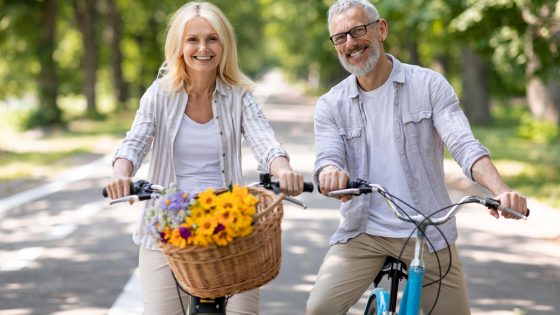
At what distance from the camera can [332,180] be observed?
130 inches

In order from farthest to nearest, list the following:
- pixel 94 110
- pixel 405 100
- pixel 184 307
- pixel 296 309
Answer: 1. pixel 94 110
2. pixel 296 309
3. pixel 405 100
4. pixel 184 307

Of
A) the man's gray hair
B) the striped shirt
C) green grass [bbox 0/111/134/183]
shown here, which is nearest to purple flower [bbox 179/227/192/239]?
the striped shirt

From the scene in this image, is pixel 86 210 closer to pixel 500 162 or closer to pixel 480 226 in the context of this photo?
pixel 480 226

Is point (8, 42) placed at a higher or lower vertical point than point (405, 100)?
higher

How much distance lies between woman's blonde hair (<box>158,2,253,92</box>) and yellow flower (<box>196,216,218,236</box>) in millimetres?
1016

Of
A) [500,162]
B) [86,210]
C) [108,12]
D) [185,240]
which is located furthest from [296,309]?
[108,12]

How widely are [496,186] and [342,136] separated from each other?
720 mm

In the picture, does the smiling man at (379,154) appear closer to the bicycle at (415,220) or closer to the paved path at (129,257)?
the bicycle at (415,220)

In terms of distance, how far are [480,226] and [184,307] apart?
268 inches

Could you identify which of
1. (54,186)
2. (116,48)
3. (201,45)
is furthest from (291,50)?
(201,45)

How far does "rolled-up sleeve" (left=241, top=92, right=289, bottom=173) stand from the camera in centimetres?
353

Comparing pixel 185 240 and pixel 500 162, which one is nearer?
pixel 185 240

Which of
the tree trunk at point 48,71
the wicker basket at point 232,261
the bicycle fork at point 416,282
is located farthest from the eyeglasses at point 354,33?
the tree trunk at point 48,71

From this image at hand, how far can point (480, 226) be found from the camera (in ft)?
32.0
